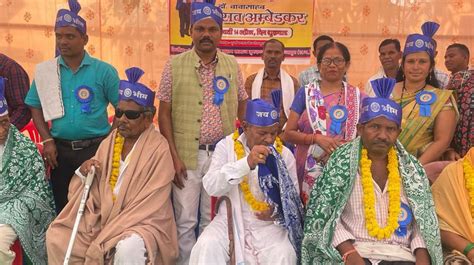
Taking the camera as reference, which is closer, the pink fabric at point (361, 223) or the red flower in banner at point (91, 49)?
the pink fabric at point (361, 223)

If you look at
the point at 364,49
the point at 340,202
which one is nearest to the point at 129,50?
the point at 364,49

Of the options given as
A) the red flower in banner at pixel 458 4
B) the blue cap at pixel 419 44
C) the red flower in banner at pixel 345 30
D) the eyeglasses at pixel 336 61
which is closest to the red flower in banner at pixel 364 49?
the red flower in banner at pixel 345 30

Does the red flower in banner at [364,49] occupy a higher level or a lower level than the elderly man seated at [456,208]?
higher

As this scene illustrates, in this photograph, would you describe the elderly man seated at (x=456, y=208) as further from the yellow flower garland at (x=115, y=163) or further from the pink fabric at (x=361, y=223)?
the yellow flower garland at (x=115, y=163)

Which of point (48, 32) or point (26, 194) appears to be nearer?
point (26, 194)

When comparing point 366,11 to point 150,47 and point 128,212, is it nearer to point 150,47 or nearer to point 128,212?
point 150,47

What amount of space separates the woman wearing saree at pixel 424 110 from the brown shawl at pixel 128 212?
193 cm

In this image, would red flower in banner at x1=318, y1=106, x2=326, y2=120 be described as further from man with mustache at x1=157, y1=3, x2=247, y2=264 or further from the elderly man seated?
the elderly man seated

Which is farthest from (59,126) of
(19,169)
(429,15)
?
(429,15)

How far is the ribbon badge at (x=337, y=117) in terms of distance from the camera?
404 centimetres

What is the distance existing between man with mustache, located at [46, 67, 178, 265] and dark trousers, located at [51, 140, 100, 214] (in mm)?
460

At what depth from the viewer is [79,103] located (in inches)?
173

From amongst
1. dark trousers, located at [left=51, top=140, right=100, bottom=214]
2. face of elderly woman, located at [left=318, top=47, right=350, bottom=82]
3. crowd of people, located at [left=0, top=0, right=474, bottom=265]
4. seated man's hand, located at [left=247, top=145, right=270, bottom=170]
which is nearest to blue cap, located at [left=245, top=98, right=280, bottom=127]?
crowd of people, located at [left=0, top=0, right=474, bottom=265]

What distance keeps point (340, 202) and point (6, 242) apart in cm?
233
